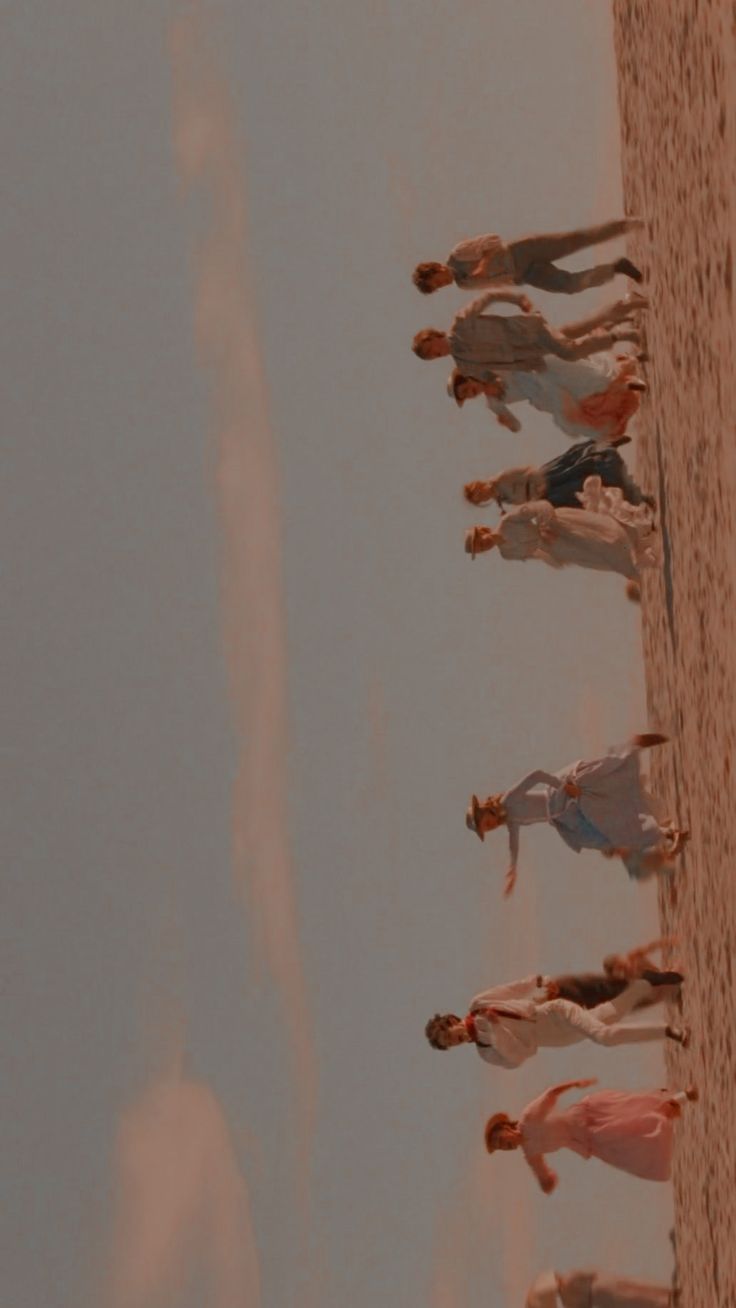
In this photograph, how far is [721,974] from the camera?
9859 mm

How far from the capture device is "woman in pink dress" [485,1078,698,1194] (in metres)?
10.8

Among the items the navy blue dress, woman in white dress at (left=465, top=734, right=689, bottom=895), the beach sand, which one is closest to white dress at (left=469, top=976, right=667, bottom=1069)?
the beach sand

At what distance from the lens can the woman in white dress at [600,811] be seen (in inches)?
451

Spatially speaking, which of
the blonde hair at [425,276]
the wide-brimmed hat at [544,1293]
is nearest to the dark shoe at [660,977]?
the wide-brimmed hat at [544,1293]

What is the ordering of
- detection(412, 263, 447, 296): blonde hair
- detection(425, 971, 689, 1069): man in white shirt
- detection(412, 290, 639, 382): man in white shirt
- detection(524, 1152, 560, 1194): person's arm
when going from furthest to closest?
1. detection(412, 290, 639, 382): man in white shirt
2. detection(412, 263, 447, 296): blonde hair
3. detection(524, 1152, 560, 1194): person's arm
4. detection(425, 971, 689, 1069): man in white shirt

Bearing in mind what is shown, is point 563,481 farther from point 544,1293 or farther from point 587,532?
point 544,1293

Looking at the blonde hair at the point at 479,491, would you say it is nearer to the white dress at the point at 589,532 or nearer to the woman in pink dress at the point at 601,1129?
the white dress at the point at 589,532

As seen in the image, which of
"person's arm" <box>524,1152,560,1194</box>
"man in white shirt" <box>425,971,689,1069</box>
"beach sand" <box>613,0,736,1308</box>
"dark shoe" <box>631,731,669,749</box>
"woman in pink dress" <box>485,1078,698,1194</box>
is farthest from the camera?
"dark shoe" <box>631,731,669,749</box>

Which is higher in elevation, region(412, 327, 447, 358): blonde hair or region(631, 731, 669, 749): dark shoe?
region(412, 327, 447, 358): blonde hair

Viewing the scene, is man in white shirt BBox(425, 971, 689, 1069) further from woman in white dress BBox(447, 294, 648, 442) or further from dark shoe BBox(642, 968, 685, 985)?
woman in white dress BBox(447, 294, 648, 442)

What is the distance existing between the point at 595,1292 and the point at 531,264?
6675 millimetres

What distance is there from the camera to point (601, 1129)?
1104cm

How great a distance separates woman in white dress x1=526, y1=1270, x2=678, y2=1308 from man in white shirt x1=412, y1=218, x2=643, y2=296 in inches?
249

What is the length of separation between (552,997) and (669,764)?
2088mm
